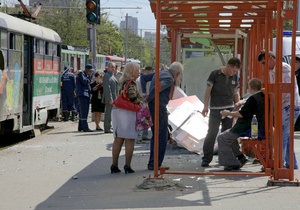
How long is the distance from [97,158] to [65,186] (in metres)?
3.33

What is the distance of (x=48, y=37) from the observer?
68.6 feet

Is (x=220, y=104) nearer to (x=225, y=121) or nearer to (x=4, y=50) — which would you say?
(x=225, y=121)

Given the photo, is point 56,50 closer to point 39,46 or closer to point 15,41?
point 39,46

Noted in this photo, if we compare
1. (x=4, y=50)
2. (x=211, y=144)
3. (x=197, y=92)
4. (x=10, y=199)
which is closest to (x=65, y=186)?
(x=10, y=199)

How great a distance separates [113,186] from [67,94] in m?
15.5

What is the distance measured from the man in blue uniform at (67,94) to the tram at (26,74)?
10.1 feet

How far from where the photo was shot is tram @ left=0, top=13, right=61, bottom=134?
52.9ft

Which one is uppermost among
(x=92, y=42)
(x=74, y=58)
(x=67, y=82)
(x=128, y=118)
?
(x=92, y=42)

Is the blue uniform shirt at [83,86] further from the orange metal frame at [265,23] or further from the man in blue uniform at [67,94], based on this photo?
the orange metal frame at [265,23]

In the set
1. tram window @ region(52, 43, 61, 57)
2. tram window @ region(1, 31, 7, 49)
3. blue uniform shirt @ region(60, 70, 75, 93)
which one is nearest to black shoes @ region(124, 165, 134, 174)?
tram window @ region(1, 31, 7, 49)

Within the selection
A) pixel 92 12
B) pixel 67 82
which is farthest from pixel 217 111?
pixel 67 82

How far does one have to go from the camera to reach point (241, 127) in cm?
1162

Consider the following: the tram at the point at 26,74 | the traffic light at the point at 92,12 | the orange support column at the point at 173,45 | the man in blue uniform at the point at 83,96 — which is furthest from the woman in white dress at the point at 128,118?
the traffic light at the point at 92,12

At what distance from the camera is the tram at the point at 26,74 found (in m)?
16.1
